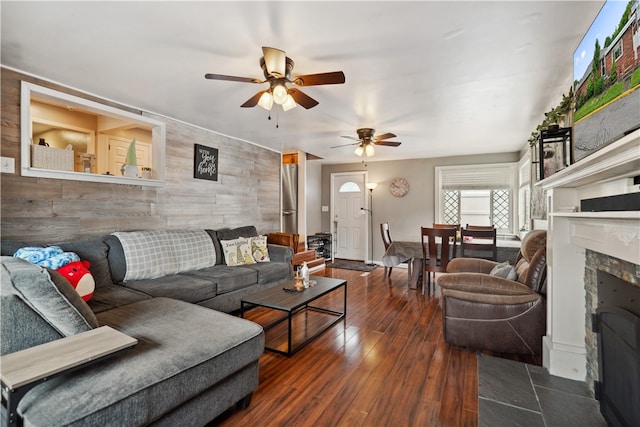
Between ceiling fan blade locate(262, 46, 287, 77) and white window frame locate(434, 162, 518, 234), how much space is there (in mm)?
4705

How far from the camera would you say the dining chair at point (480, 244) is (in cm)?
374

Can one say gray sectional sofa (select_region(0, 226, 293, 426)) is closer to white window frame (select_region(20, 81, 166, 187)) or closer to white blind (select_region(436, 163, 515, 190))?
white window frame (select_region(20, 81, 166, 187))

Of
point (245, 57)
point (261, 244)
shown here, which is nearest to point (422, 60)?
point (245, 57)

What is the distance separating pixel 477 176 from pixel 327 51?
15.1ft

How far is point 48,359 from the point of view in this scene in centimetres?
111

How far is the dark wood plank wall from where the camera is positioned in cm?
249

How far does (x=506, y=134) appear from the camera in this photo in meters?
4.18

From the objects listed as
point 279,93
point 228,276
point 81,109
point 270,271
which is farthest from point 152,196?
point 279,93

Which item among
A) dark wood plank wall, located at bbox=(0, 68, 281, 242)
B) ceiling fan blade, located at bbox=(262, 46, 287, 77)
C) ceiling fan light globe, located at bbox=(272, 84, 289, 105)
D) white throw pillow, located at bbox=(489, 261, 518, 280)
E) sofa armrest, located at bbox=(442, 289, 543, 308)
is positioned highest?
ceiling fan blade, located at bbox=(262, 46, 287, 77)

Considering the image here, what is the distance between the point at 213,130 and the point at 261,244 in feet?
5.84

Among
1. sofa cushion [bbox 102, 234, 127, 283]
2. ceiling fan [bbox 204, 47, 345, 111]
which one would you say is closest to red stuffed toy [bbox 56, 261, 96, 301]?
sofa cushion [bbox 102, 234, 127, 283]

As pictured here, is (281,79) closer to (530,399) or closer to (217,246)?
(217,246)

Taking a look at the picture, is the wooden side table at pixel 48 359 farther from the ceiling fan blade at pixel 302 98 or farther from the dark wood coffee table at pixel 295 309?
the ceiling fan blade at pixel 302 98

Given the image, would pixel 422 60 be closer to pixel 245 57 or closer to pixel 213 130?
pixel 245 57
